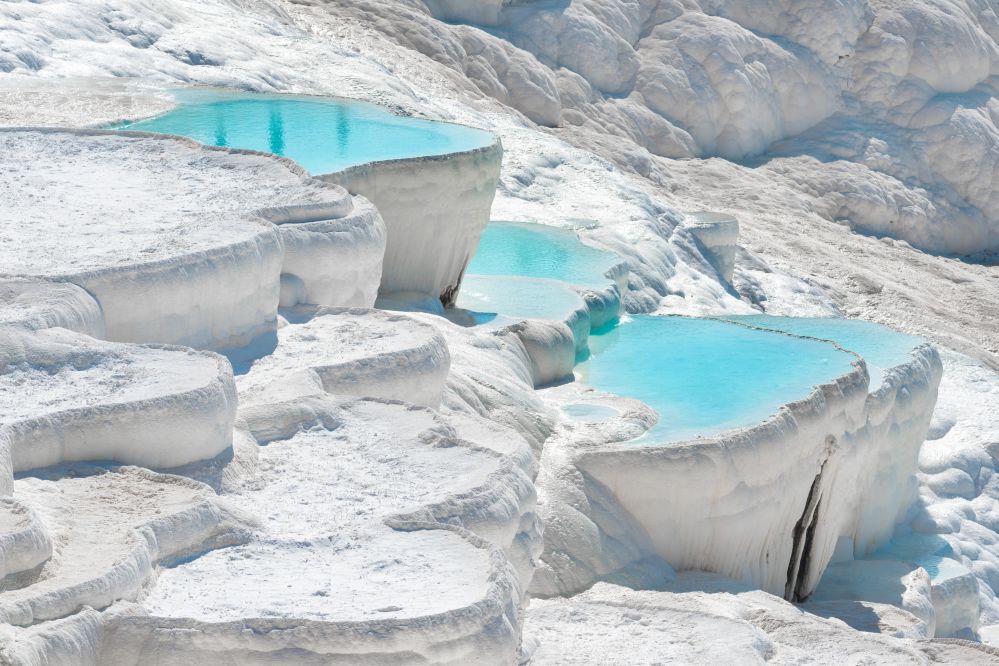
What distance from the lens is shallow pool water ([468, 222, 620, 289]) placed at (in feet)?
31.2

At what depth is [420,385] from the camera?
17.2 feet

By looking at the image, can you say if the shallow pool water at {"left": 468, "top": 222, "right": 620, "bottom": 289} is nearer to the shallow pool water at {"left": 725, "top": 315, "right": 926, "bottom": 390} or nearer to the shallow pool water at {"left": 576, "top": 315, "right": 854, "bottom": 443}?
the shallow pool water at {"left": 576, "top": 315, "right": 854, "bottom": 443}

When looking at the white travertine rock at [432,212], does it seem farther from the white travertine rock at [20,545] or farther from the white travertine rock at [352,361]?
the white travertine rock at [20,545]

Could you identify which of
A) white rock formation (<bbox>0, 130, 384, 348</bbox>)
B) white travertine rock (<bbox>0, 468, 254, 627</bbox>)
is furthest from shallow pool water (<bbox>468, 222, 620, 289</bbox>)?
white travertine rock (<bbox>0, 468, 254, 627</bbox>)

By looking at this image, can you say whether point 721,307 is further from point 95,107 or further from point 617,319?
point 95,107

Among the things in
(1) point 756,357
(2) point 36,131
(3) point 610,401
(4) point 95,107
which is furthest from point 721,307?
(2) point 36,131

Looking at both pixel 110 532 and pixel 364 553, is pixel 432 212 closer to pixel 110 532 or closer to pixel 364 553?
pixel 364 553

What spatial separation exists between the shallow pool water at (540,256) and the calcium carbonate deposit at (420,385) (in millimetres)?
39

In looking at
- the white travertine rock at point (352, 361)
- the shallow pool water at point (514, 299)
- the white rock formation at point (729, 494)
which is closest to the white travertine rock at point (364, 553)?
the white travertine rock at point (352, 361)

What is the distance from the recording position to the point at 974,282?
1616 centimetres

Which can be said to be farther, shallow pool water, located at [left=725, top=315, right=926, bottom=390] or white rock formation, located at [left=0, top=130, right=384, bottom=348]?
shallow pool water, located at [left=725, top=315, right=926, bottom=390]

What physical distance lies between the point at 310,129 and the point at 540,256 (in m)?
2.07

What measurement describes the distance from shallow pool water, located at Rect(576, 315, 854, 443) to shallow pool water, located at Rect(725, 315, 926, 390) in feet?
1.73

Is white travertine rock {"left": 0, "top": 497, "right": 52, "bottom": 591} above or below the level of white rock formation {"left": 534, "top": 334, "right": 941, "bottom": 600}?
above
